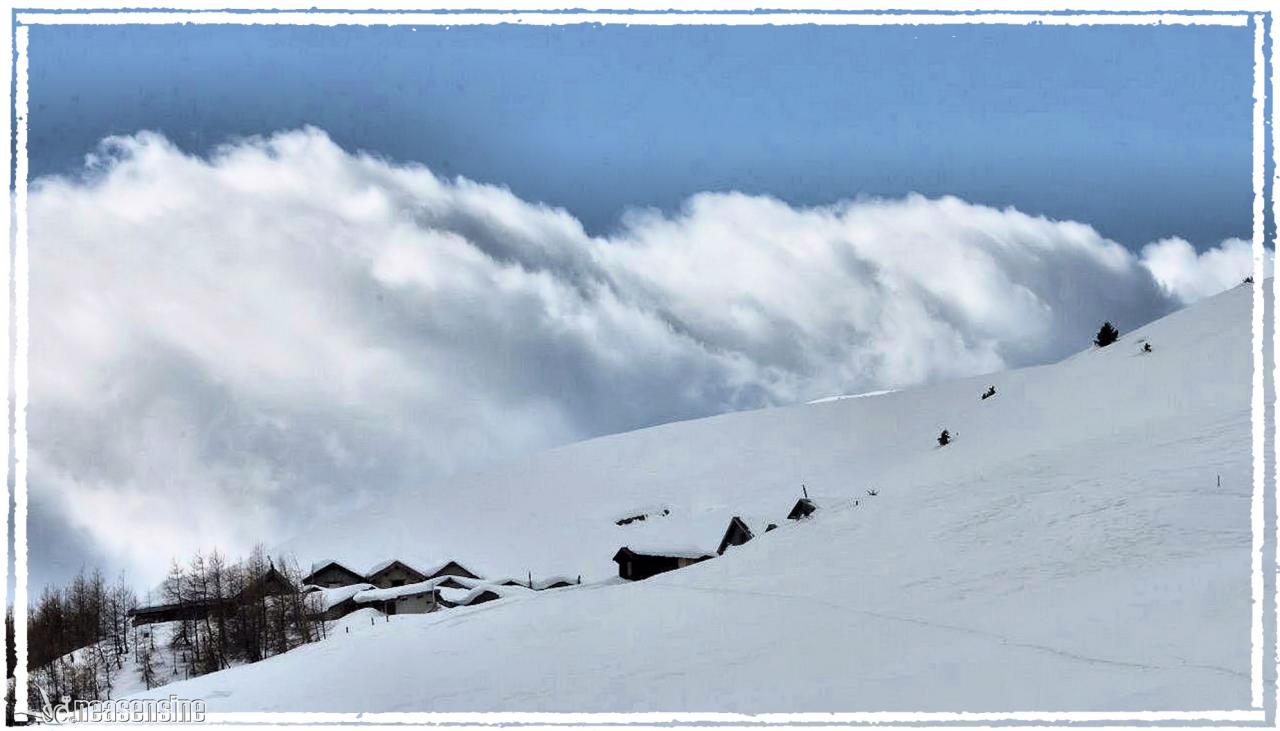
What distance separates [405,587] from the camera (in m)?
80.4

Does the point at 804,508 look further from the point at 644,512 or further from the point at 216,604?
the point at 644,512

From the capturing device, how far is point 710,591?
99.7ft

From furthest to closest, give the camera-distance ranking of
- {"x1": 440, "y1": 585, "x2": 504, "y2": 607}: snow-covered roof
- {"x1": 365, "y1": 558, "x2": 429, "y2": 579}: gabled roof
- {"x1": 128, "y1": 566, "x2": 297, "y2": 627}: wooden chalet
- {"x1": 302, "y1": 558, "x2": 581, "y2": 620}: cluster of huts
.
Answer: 1. {"x1": 365, "y1": 558, "x2": 429, "y2": 579}: gabled roof
2. {"x1": 302, "y1": 558, "x2": 581, "y2": 620}: cluster of huts
3. {"x1": 440, "y1": 585, "x2": 504, "y2": 607}: snow-covered roof
4. {"x1": 128, "y1": 566, "x2": 297, "y2": 627}: wooden chalet

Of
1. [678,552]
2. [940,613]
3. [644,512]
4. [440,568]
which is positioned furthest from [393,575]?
[940,613]

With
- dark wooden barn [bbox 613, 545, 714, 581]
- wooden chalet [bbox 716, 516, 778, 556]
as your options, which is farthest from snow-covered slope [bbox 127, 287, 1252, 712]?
dark wooden barn [bbox 613, 545, 714, 581]

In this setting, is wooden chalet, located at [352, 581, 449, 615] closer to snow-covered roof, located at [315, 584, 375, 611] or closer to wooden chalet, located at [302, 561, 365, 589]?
snow-covered roof, located at [315, 584, 375, 611]

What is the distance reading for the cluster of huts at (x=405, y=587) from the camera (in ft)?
247

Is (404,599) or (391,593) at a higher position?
(391,593)

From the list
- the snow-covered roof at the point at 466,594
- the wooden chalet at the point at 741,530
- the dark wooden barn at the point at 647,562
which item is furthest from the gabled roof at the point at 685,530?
the dark wooden barn at the point at 647,562

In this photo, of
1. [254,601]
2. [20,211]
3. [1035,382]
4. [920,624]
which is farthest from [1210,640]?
[1035,382]

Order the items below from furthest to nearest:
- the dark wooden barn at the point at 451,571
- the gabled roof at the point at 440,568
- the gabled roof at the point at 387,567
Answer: the gabled roof at the point at 387,567, the gabled roof at the point at 440,568, the dark wooden barn at the point at 451,571

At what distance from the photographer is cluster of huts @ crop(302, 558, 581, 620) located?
75312 mm

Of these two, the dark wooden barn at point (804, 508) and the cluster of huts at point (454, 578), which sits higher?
the dark wooden barn at point (804, 508)

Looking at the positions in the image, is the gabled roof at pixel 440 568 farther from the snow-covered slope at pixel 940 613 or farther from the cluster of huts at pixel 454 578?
the snow-covered slope at pixel 940 613
